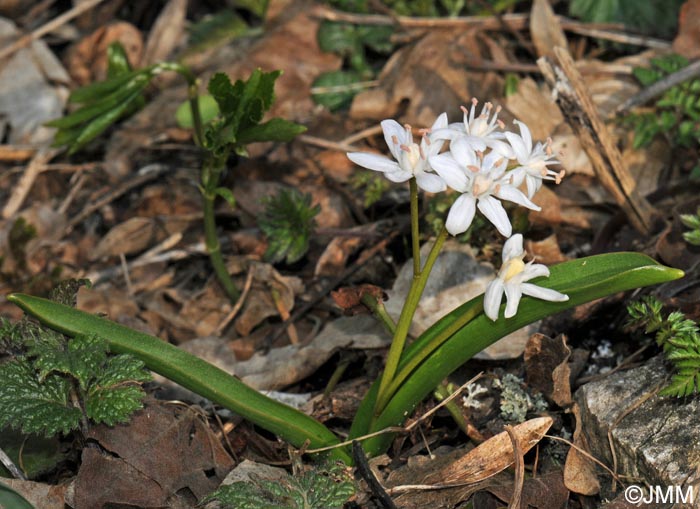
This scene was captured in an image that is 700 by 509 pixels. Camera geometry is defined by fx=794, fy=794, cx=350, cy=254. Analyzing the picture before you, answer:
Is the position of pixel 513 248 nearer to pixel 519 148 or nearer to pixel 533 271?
pixel 533 271

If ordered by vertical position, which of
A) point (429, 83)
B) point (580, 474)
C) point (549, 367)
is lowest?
point (580, 474)

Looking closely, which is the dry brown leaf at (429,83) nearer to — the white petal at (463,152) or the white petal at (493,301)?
the white petal at (463,152)

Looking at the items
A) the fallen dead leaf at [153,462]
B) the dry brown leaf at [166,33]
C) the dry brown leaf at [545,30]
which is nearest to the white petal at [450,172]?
the fallen dead leaf at [153,462]

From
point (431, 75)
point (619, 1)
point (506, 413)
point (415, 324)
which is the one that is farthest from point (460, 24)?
point (506, 413)

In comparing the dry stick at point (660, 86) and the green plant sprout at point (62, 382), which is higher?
the green plant sprout at point (62, 382)

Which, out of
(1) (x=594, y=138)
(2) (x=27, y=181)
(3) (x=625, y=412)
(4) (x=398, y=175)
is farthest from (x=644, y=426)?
(2) (x=27, y=181)

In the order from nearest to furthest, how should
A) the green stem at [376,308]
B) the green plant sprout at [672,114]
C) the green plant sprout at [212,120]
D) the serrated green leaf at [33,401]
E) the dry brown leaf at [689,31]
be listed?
the serrated green leaf at [33,401], the green stem at [376,308], the green plant sprout at [212,120], the green plant sprout at [672,114], the dry brown leaf at [689,31]

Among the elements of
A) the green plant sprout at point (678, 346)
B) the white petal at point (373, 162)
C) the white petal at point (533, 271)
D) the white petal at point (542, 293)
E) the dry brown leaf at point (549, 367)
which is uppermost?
the white petal at point (373, 162)
